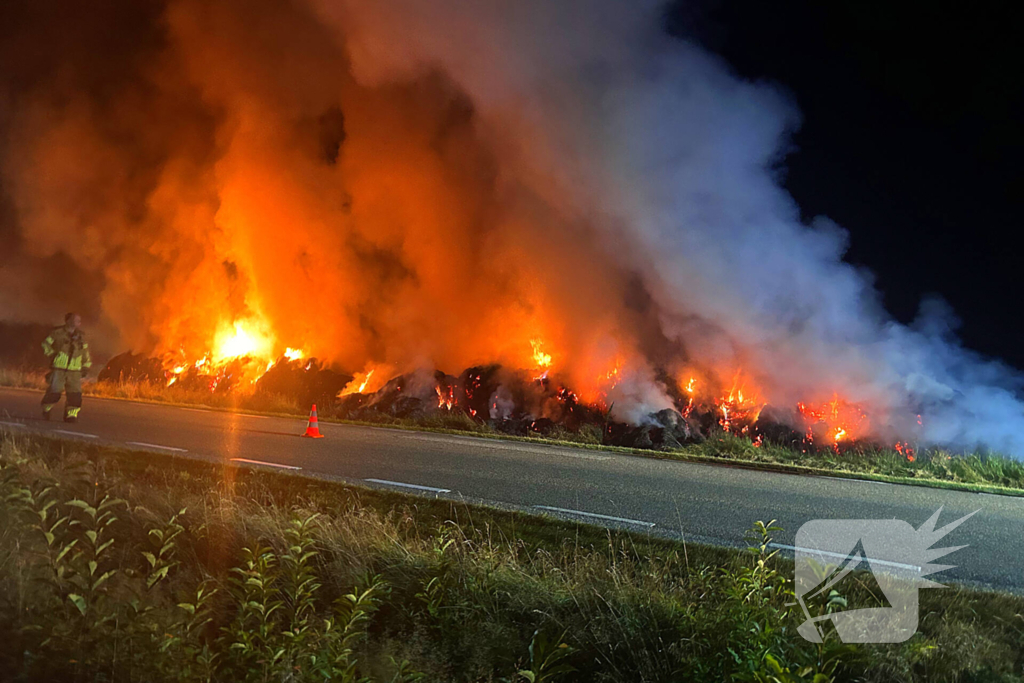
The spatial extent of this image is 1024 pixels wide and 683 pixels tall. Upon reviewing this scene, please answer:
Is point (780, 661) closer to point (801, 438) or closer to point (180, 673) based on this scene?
point (180, 673)

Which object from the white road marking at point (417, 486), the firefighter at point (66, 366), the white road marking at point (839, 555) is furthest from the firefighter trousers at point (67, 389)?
the white road marking at point (839, 555)

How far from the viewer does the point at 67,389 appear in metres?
12.9

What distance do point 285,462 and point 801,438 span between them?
9.38 m

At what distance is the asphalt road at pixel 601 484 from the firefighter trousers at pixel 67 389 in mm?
404

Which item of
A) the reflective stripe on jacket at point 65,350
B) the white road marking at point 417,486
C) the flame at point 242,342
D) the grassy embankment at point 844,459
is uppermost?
the flame at point 242,342

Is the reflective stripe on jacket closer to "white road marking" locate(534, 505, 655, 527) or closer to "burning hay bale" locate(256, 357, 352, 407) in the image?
"burning hay bale" locate(256, 357, 352, 407)

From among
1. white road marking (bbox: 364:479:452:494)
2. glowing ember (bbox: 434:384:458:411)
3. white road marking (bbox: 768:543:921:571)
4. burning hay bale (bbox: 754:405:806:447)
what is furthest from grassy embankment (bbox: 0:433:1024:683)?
glowing ember (bbox: 434:384:458:411)

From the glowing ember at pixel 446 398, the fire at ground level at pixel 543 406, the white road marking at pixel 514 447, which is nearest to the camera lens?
the white road marking at pixel 514 447

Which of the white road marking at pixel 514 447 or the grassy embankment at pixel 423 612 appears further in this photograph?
the white road marking at pixel 514 447

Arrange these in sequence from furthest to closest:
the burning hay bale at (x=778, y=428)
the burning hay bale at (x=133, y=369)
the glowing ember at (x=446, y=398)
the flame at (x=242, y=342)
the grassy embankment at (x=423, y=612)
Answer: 1. the burning hay bale at (x=133, y=369)
2. the flame at (x=242, y=342)
3. the glowing ember at (x=446, y=398)
4. the burning hay bale at (x=778, y=428)
5. the grassy embankment at (x=423, y=612)

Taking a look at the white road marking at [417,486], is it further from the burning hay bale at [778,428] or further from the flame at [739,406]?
the flame at [739,406]

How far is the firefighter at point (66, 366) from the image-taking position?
42.3ft

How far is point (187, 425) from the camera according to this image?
44.1 feet
